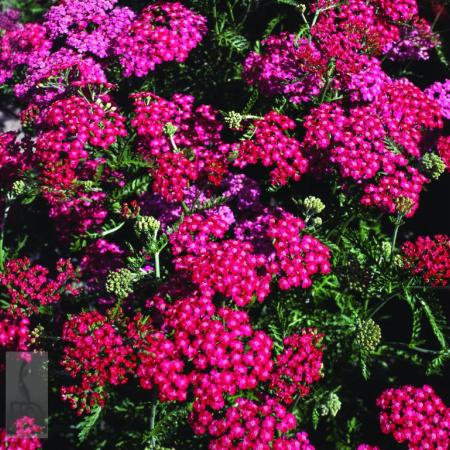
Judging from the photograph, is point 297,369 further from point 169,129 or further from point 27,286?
point 27,286

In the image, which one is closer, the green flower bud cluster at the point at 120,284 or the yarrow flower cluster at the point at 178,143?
the green flower bud cluster at the point at 120,284

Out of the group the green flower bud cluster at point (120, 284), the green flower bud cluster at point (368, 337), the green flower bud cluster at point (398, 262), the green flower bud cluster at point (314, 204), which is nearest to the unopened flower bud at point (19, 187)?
the green flower bud cluster at point (120, 284)

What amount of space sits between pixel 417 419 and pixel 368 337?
0.67 metres

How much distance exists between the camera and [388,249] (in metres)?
4.02

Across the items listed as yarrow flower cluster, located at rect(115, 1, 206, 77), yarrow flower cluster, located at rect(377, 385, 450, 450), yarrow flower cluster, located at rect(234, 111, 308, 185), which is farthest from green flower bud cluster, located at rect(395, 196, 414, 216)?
yarrow flower cluster, located at rect(115, 1, 206, 77)

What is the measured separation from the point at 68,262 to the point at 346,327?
2669 millimetres

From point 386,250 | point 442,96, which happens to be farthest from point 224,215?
point 442,96

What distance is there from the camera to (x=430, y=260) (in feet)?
12.1

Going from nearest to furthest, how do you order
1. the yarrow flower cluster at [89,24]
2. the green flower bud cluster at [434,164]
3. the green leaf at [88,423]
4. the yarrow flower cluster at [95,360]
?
the yarrow flower cluster at [95,360] < the green leaf at [88,423] < the green flower bud cluster at [434,164] < the yarrow flower cluster at [89,24]

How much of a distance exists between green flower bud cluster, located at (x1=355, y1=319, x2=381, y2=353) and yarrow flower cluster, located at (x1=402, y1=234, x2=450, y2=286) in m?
0.56

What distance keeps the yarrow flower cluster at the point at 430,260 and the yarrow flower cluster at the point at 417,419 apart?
0.87 metres

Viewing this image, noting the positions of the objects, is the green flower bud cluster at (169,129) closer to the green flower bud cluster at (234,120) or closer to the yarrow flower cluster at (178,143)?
the yarrow flower cluster at (178,143)

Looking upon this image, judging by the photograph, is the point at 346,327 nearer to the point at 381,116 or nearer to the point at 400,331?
the point at 400,331

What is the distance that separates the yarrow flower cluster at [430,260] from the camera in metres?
3.62
